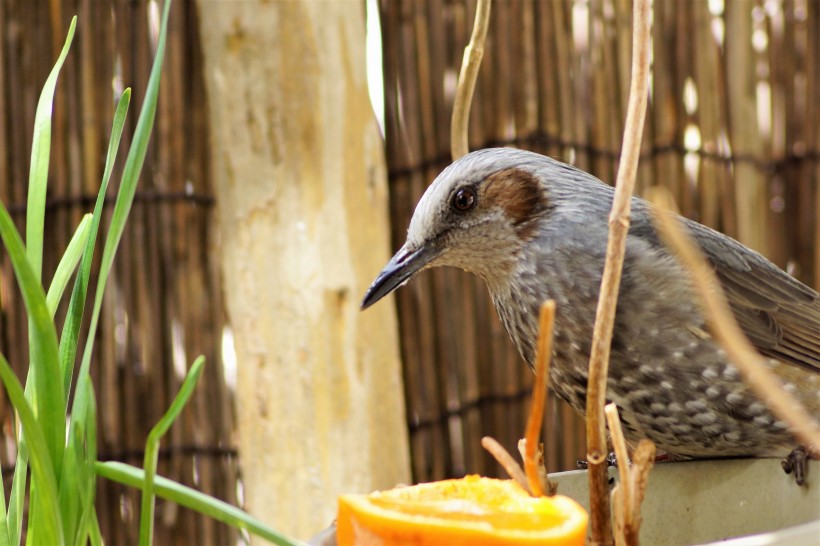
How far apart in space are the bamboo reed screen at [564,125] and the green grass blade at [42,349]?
132 cm

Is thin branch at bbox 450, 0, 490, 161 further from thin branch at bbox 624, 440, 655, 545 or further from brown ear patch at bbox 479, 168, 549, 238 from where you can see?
thin branch at bbox 624, 440, 655, 545

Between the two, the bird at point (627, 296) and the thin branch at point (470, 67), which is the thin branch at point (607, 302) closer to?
the thin branch at point (470, 67)

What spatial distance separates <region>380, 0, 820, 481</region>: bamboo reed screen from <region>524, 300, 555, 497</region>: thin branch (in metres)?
1.31

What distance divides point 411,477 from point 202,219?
2.14 feet

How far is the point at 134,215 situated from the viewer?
6.52 ft

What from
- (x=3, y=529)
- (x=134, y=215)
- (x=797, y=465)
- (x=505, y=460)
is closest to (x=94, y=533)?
(x=3, y=529)

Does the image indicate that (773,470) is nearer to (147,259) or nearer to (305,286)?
(305,286)

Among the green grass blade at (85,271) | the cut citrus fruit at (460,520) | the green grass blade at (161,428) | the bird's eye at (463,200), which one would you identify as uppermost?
the bird's eye at (463,200)

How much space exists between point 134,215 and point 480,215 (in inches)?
38.3

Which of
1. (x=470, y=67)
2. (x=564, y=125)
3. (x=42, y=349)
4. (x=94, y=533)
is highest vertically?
(x=564, y=125)

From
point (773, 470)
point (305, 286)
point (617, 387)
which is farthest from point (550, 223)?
point (305, 286)

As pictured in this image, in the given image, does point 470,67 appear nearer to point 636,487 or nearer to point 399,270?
point 399,270

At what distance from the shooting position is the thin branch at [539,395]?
1.92ft

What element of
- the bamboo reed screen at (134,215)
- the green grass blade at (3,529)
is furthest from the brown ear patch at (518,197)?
the bamboo reed screen at (134,215)
